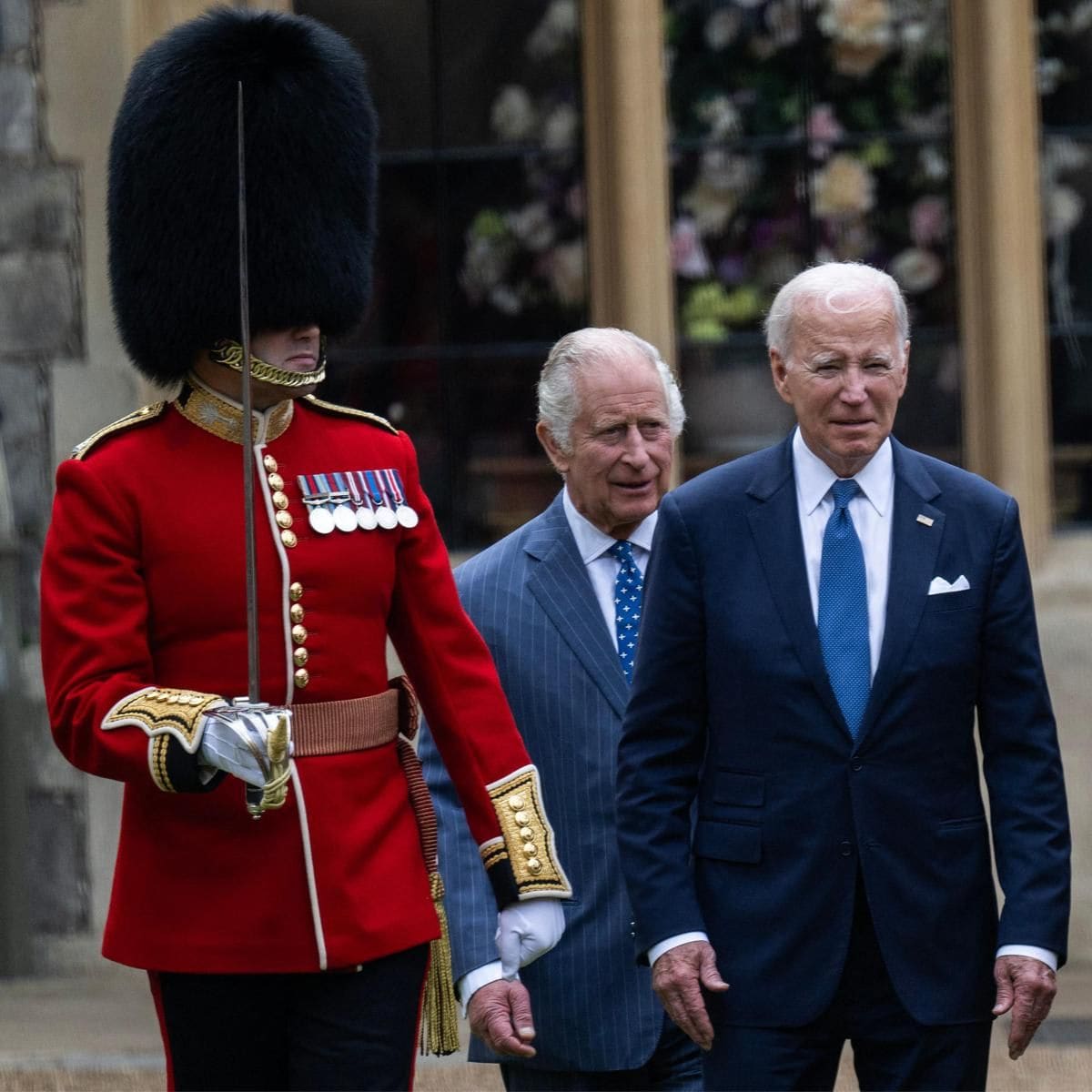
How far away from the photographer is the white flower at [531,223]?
7445 millimetres

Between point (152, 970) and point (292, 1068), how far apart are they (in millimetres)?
225

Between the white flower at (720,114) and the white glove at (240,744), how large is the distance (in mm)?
4674

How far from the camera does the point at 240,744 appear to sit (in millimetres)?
2971

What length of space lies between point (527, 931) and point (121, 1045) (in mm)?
3162

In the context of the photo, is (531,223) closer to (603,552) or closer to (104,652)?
(603,552)

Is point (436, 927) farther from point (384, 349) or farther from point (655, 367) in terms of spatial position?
point (384, 349)

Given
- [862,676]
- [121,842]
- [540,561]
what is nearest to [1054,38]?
[540,561]

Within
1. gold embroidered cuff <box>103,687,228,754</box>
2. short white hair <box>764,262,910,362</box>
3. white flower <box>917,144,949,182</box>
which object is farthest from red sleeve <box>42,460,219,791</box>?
white flower <box>917,144,949,182</box>

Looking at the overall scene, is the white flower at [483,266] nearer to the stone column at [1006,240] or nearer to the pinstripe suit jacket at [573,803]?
the stone column at [1006,240]

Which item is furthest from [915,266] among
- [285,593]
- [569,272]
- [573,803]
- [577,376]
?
[285,593]

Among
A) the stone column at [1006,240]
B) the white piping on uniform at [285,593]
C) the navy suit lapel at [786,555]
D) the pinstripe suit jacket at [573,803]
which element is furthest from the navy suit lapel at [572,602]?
the stone column at [1006,240]

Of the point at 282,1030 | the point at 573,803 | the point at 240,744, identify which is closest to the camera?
the point at 240,744

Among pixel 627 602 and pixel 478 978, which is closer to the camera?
pixel 478 978

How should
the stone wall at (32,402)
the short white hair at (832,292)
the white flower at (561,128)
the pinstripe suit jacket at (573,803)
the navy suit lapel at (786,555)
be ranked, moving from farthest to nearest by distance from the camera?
the white flower at (561,128) < the stone wall at (32,402) < the pinstripe suit jacket at (573,803) < the short white hair at (832,292) < the navy suit lapel at (786,555)
